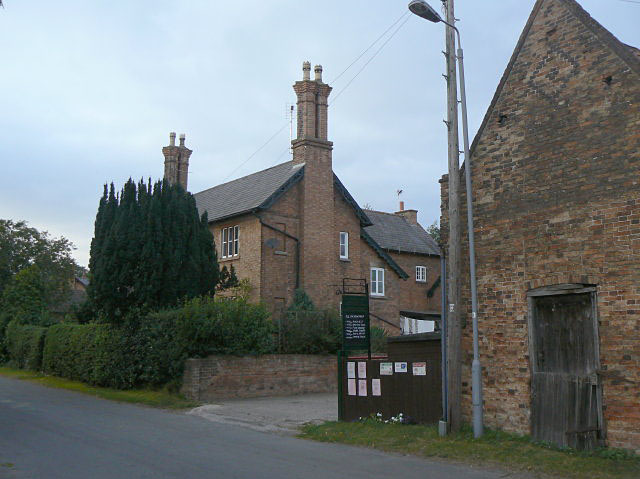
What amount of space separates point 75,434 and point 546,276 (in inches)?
378

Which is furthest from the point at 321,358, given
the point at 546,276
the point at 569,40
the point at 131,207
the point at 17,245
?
the point at 17,245

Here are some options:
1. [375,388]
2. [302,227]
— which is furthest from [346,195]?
[375,388]

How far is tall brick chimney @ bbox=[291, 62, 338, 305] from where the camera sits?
29609 mm

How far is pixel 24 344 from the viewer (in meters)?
34.0

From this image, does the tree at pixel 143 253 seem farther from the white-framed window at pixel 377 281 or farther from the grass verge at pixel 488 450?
the white-framed window at pixel 377 281

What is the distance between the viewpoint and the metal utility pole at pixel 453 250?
12.2m

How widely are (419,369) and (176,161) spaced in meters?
27.6

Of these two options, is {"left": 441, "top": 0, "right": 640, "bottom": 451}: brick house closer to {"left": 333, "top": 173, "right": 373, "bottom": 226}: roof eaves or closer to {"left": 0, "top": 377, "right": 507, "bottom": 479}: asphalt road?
{"left": 0, "top": 377, "right": 507, "bottom": 479}: asphalt road

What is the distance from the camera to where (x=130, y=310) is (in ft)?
75.8

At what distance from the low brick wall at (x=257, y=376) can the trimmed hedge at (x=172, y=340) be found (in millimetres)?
402

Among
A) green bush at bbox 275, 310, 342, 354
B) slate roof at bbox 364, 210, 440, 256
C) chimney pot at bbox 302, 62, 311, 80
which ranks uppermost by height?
chimney pot at bbox 302, 62, 311, 80

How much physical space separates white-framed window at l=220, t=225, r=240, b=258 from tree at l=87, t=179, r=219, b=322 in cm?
564

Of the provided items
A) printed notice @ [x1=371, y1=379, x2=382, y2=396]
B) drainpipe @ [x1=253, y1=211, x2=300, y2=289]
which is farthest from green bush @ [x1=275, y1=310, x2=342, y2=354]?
printed notice @ [x1=371, y1=379, x2=382, y2=396]

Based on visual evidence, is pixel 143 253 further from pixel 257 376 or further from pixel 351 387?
pixel 351 387
